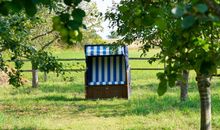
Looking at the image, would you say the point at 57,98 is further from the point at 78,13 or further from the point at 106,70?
the point at 78,13

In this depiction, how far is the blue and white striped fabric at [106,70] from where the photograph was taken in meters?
15.3

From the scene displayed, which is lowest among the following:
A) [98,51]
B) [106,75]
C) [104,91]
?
[104,91]

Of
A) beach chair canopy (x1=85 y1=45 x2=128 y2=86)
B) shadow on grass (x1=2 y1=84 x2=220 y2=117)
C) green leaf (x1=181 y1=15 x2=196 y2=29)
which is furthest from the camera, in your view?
beach chair canopy (x1=85 y1=45 x2=128 y2=86)

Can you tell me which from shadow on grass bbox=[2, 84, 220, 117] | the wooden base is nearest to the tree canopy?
shadow on grass bbox=[2, 84, 220, 117]

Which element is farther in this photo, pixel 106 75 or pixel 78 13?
pixel 106 75

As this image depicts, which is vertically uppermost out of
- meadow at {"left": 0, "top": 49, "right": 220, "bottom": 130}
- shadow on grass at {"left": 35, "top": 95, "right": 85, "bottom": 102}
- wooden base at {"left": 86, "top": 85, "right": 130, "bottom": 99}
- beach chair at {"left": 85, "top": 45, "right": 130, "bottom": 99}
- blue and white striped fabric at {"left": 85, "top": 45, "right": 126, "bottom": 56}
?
blue and white striped fabric at {"left": 85, "top": 45, "right": 126, "bottom": 56}

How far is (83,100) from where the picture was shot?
14594 millimetres

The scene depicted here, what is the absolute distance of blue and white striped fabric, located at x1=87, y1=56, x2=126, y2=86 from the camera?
15305 mm

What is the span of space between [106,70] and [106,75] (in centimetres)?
16

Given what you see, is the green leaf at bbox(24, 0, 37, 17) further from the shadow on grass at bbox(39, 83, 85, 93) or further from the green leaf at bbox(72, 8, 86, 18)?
the shadow on grass at bbox(39, 83, 85, 93)

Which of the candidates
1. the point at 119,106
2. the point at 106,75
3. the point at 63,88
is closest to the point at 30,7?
the point at 119,106

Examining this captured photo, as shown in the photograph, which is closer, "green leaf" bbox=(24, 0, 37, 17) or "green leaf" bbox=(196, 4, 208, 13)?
"green leaf" bbox=(196, 4, 208, 13)

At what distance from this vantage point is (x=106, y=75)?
15.4 meters

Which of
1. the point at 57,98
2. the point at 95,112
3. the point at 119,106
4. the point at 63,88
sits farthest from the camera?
the point at 63,88
